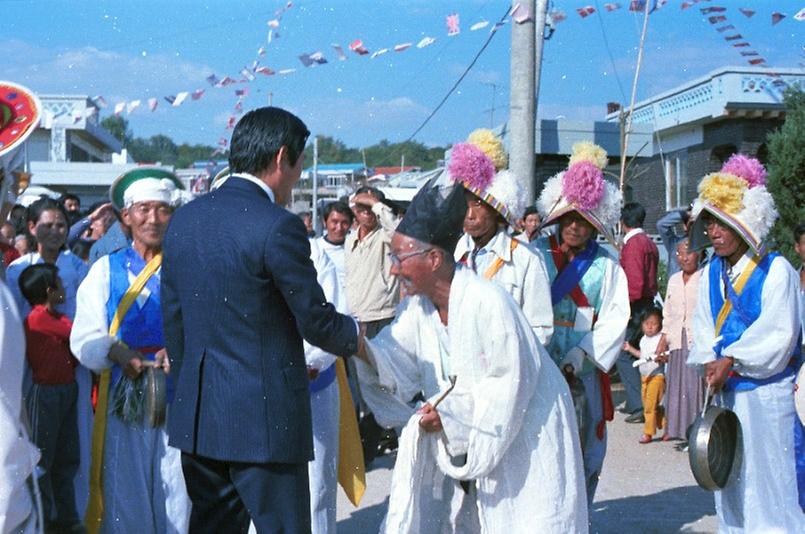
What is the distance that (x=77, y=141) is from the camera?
3822 cm

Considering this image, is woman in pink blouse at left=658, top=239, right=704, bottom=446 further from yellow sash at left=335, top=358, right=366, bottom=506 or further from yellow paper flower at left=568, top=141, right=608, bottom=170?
yellow sash at left=335, top=358, right=366, bottom=506

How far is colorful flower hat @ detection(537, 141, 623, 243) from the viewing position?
5.94 m

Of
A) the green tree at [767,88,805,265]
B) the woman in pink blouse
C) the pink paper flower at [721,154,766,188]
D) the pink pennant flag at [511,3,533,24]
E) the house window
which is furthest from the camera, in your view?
the house window

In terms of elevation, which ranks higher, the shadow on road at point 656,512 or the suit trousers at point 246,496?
the suit trousers at point 246,496

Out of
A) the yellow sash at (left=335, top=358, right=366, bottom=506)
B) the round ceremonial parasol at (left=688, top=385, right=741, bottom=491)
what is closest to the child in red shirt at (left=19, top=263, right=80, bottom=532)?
the yellow sash at (left=335, top=358, right=366, bottom=506)

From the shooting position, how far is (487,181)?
19.1 ft

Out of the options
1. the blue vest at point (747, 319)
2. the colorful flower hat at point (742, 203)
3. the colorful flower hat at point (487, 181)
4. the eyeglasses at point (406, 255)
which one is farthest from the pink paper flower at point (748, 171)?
the eyeglasses at point (406, 255)

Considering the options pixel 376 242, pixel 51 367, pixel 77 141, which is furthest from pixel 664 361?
pixel 77 141

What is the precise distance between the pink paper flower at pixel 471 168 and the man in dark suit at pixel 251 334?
6.47 ft

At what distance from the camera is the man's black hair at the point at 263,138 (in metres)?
3.92

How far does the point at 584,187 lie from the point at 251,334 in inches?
109

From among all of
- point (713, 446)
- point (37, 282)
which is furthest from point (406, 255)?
point (37, 282)

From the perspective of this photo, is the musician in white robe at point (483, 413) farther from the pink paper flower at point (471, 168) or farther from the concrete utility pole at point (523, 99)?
the concrete utility pole at point (523, 99)

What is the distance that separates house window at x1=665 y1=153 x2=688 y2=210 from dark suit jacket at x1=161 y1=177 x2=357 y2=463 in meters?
17.3
